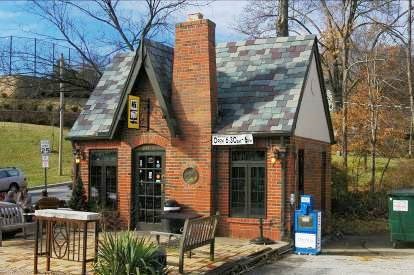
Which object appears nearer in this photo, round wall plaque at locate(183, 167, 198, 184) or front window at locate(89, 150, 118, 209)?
round wall plaque at locate(183, 167, 198, 184)

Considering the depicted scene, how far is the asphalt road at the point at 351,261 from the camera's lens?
416 inches

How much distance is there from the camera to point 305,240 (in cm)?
1287

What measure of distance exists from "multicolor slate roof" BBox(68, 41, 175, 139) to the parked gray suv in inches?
641

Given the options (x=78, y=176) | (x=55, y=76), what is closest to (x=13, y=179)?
(x=55, y=76)

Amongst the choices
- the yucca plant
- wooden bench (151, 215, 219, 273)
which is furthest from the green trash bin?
the yucca plant

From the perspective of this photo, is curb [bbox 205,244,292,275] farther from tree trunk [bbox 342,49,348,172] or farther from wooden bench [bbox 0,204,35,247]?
tree trunk [bbox 342,49,348,172]

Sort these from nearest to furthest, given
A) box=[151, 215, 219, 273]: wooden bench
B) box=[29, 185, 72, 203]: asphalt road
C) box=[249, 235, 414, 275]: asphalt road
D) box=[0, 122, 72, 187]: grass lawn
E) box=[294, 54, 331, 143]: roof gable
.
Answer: box=[151, 215, 219, 273]: wooden bench
box=[249, 235, 414, 275]: asphalt road
box=[294, 54, 331, 143]: roof gable
box=[29, 185, 72, 203]: asphalt road
box=[0, 122, 72, 187]: grass lawn

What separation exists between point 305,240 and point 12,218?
7.21m

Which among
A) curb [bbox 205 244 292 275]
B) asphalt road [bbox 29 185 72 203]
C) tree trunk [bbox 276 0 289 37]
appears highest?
tree trunk [bbox 276 0 289 37]

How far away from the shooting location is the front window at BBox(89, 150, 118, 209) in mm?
15703

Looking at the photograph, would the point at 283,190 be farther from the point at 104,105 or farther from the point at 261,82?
the point at 104,105

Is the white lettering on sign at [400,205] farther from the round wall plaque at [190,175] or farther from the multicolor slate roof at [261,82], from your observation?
the round wall plaque at [190,175]

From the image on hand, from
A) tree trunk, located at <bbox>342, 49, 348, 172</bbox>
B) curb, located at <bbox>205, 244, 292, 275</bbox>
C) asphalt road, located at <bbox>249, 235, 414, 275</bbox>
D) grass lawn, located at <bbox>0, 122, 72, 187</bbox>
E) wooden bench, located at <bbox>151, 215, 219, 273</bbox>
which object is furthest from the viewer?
grass lawn, located at <bbox>0, 122, 72, 187</bbox>

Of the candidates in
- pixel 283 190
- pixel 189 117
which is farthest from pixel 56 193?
pixel 283 190
